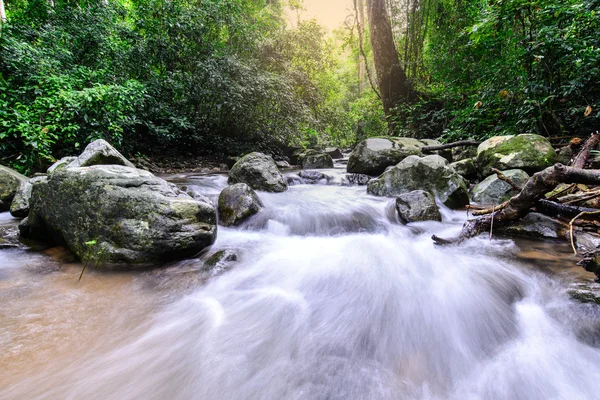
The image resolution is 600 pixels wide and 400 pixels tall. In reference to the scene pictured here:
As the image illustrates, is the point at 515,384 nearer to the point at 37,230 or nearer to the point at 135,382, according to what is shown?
the point at 135,382

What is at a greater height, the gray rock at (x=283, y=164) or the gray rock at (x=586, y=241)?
the gray rock at (x=283, y=164)

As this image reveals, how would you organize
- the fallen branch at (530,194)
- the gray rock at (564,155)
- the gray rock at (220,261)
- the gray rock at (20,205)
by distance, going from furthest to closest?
the gray rock at (564,155), the gray rock at (20,205), the gray rock at (220,261), the fallen branch at (530,194)

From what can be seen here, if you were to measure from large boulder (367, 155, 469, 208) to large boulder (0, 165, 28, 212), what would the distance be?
5.77m

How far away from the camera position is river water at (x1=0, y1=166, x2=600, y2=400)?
145 centimetres

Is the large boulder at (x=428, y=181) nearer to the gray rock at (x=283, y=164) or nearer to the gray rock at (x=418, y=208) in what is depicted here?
the gray rock at (x=418, y=208)

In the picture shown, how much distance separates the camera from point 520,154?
482 cm

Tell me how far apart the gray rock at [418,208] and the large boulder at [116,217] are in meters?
2.76

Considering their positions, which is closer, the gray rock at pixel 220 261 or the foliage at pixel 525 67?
the gray rock at pixel 220 261

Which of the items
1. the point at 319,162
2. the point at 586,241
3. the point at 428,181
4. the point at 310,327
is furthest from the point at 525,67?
the point at 310,327

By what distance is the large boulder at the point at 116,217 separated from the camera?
2.62m

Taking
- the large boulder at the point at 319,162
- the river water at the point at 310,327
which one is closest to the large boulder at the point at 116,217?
the river water at the point at 310,327

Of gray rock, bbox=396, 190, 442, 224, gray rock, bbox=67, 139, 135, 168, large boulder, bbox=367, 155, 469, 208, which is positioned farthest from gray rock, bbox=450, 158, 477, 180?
gray rock, bbox=67, 139, 135, 168

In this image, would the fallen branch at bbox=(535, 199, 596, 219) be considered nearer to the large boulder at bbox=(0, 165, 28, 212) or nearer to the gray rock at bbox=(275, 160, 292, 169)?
the large boulder at bbox=(0, 165, 28, 212)

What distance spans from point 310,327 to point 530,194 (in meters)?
2.62
